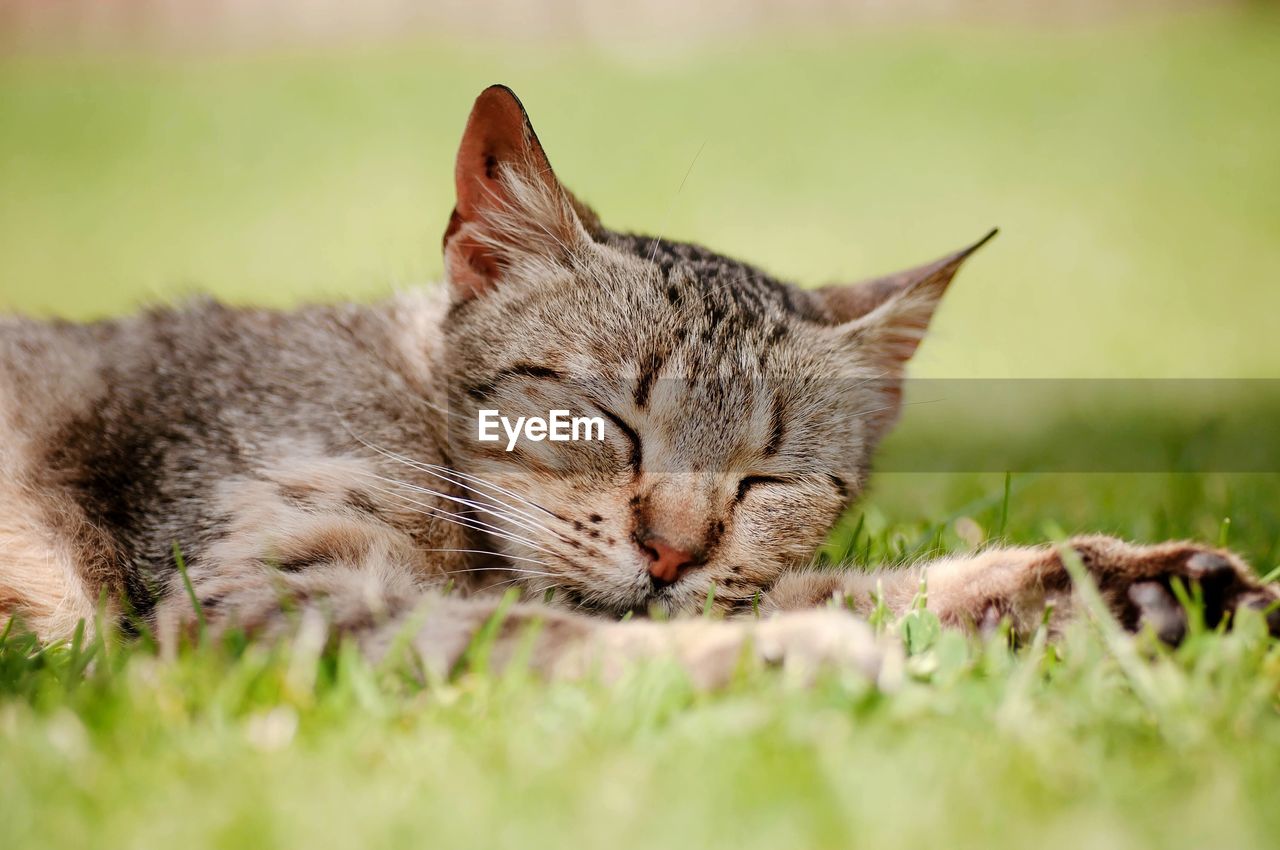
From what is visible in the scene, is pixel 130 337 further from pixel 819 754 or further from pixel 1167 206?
pixel 1167 206

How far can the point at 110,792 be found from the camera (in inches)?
54.5

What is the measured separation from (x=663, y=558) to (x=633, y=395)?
0.39 metres

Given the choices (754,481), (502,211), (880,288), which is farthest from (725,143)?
(754,481)

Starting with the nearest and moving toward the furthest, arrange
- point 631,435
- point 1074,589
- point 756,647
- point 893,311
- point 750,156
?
1. point 756,647
2. point 1074,589
3. point 631,435
4. point 893,311
5. point 750,156

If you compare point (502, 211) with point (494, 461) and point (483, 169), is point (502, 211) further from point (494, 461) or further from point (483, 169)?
point (494, 461)

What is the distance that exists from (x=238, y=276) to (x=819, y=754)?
Result: 7.37 metres

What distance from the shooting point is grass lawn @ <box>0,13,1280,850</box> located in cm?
138

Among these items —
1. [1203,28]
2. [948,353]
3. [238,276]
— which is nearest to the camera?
[948,353]

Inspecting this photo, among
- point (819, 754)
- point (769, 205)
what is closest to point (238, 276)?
point (769, 205)

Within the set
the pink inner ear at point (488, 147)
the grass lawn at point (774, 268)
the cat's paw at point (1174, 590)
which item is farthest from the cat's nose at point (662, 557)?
the pink inner ear at point (488, 147)

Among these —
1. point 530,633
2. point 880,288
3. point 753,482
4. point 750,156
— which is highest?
point 750,156

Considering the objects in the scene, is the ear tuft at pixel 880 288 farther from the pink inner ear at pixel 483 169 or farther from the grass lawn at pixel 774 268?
the pink inner ear at pixel 483 169

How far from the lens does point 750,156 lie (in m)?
9.92

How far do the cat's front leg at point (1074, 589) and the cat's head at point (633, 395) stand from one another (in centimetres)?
27
